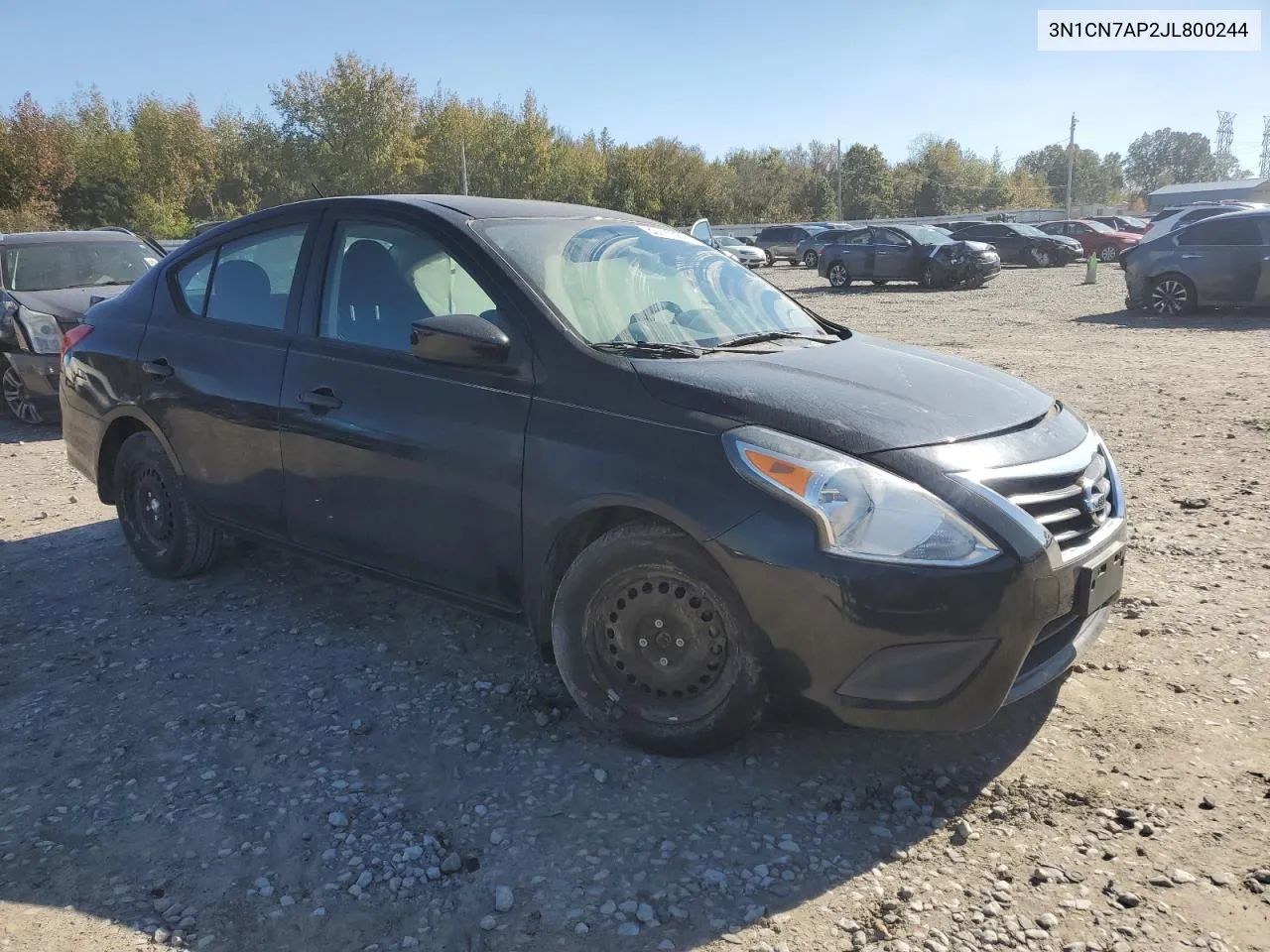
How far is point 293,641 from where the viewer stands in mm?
4227

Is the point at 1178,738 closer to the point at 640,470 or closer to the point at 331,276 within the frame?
the point at 640,470

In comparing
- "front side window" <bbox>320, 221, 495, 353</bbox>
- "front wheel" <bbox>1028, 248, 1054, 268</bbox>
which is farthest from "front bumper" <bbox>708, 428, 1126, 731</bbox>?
"front wheel" <bbox>1028, 248, 1054, 268</bbox>

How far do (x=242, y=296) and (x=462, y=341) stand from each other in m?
1.62

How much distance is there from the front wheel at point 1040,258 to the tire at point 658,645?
3099 cm

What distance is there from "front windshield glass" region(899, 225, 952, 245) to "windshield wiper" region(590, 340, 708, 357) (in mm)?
21751

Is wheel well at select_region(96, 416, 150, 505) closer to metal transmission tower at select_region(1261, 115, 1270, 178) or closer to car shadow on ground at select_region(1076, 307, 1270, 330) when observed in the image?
car shadow on ground at select_region(1076, 307, 1270, 330)

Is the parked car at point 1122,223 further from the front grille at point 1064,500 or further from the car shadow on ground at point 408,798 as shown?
the car shadow on ground at point 408,798

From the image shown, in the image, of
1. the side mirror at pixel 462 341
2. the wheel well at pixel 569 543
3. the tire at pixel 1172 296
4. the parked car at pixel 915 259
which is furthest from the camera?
the parked car at pixel 915 259

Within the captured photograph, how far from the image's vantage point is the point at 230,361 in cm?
425

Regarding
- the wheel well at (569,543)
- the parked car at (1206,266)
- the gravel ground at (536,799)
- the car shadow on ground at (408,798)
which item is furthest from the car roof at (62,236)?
the parked car at (1206,266)

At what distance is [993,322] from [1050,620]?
14.2 meters

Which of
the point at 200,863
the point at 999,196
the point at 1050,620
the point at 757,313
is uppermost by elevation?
the point at 999,196

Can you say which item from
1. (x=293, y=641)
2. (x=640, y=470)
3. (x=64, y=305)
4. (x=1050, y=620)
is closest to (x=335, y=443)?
(x=293, y=641)

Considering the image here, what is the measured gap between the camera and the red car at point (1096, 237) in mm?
32219
